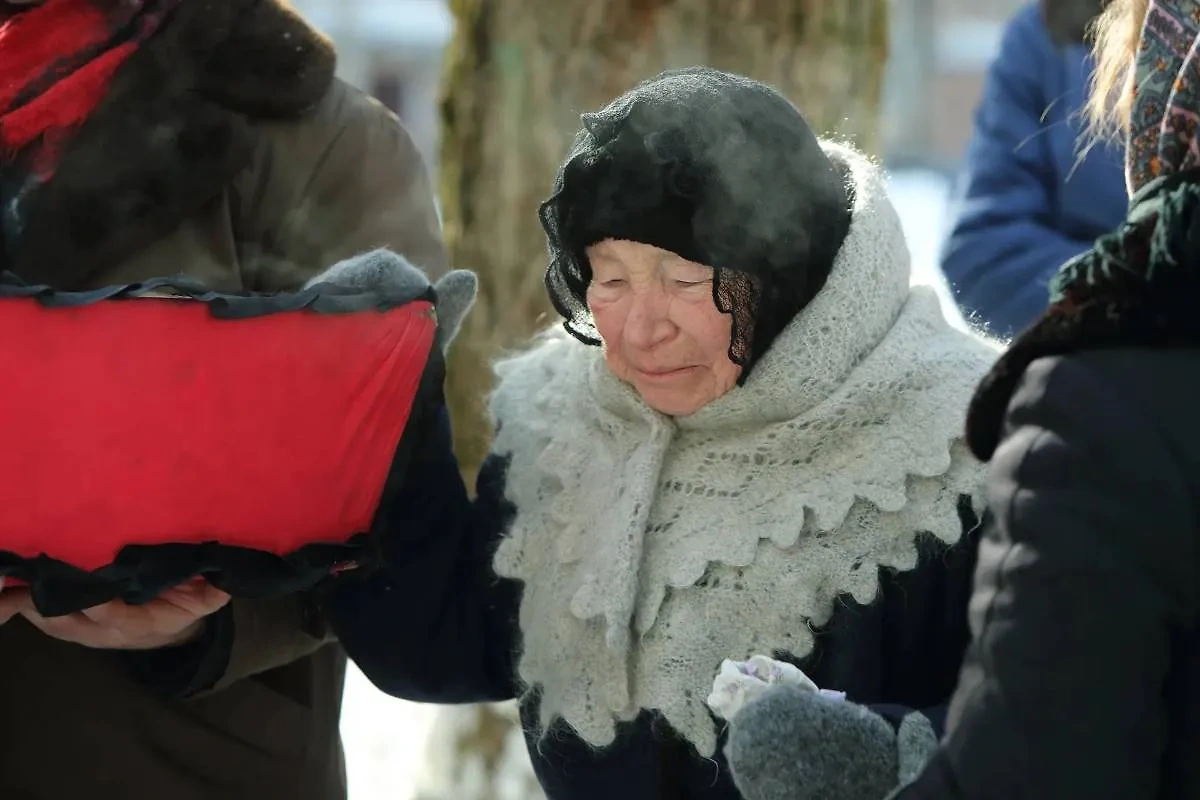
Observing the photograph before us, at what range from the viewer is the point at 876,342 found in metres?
1.84

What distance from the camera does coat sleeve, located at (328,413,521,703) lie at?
1.99 meters

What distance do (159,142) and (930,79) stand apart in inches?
393

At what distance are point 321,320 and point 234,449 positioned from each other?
17 cm

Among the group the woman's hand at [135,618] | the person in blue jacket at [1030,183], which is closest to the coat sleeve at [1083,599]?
the woman's hand at [135,618]

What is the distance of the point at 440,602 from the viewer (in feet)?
6.61

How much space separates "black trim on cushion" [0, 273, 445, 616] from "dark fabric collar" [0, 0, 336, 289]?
13 cm

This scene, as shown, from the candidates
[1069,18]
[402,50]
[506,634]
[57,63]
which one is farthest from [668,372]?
[402,50]

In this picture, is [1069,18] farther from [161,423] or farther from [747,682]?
[161,423]

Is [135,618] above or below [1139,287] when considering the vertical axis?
below

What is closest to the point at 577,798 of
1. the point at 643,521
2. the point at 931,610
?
the point at 643,521

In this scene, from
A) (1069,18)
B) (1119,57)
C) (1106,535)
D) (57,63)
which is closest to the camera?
(1106,535)

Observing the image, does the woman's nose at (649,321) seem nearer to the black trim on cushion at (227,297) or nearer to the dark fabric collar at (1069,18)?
the black trim on cushion at (227,297)

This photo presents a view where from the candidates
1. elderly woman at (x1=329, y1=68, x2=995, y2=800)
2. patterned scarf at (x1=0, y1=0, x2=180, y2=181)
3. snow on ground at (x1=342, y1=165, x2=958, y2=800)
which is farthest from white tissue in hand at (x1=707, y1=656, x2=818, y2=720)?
snow on ground at (x1=342, y1=165, x2=958, y2=800)

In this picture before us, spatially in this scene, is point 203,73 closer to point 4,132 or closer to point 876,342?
point 4,132
